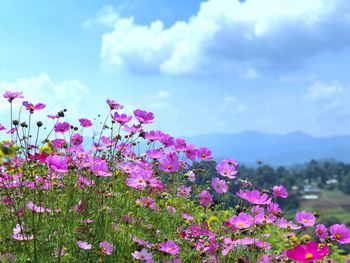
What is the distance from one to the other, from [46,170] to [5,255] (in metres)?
1.20

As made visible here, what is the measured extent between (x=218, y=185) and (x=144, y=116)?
2.37ft

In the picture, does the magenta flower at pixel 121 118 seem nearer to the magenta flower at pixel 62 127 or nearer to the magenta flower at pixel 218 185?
the magenta flower at pixel 62 127

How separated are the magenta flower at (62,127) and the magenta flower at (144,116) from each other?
618mm

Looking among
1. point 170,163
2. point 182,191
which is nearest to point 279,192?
point 170,163

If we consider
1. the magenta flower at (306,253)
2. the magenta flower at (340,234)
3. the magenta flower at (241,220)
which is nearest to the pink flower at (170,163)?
the magenta flower at (241,220)

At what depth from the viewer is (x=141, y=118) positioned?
3.47m

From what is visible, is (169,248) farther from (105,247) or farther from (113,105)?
(113,105)

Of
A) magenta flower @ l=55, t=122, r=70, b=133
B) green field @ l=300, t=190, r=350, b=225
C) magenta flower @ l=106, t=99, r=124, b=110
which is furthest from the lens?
green field @ l=300, t=190, r=350, b=225

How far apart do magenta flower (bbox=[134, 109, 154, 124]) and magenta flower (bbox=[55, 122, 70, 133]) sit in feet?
2.03

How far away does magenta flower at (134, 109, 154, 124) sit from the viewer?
11.4 feet

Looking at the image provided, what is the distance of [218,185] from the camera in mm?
3582

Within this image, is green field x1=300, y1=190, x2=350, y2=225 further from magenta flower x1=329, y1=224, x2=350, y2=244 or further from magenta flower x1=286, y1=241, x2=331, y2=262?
magenta flower x1=286, y1=241, x2=331, y2=262

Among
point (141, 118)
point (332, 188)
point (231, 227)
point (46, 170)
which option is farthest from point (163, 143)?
point (332, 188)

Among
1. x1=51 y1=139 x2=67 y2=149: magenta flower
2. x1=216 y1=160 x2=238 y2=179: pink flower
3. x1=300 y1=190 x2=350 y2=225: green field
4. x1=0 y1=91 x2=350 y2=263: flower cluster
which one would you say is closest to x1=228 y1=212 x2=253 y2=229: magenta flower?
x1=0 y1=91 x2=350 y2=263: flower cluster
